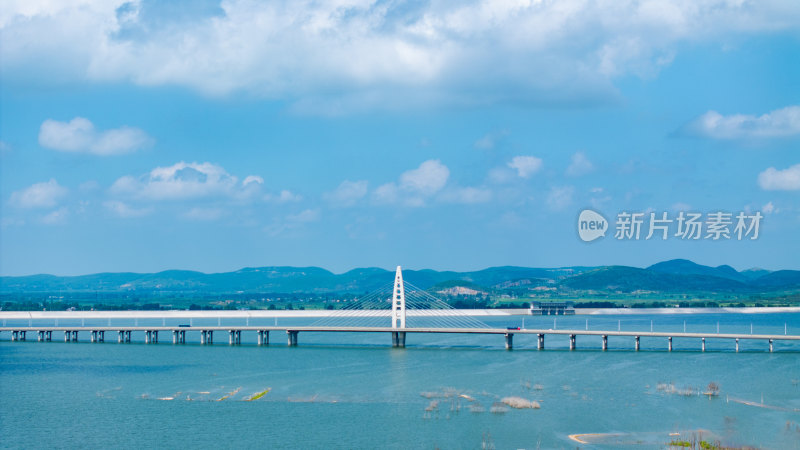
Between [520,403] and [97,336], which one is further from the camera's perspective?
[97,336]

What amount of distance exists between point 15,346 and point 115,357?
23546 mm

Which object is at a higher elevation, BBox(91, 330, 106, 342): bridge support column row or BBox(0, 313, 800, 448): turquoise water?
BBox(91, 330, 106, 342): bridge support column row

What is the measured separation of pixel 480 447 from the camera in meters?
38.5

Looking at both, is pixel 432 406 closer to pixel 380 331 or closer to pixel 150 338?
pixel 380 331

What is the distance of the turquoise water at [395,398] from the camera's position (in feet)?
136

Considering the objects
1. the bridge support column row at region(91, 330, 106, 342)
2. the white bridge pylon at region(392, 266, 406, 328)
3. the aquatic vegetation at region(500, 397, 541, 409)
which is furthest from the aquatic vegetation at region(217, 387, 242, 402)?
the bridge support column row at region(91, 330, 106, 342)

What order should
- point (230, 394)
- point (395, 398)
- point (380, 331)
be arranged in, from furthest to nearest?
1. point (380, 331)
2. point (230, 394)
3. point (395, 398)

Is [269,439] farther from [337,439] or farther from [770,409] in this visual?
[770,409]

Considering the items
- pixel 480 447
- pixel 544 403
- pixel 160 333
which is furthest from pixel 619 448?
pixel 160 333

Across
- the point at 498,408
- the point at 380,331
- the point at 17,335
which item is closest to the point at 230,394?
the point at 498,408

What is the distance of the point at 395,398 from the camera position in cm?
5334

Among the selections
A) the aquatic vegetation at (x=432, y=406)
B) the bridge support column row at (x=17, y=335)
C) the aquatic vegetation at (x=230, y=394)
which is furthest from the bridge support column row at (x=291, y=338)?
the aquatic vegetation at (x=432, y=406)

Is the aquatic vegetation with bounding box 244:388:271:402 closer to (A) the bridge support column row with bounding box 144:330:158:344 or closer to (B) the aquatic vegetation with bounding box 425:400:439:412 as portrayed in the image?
(B) the aquatic vegetation with bounding box 425:400:439:412

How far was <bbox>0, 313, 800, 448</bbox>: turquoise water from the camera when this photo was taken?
41.4 m
